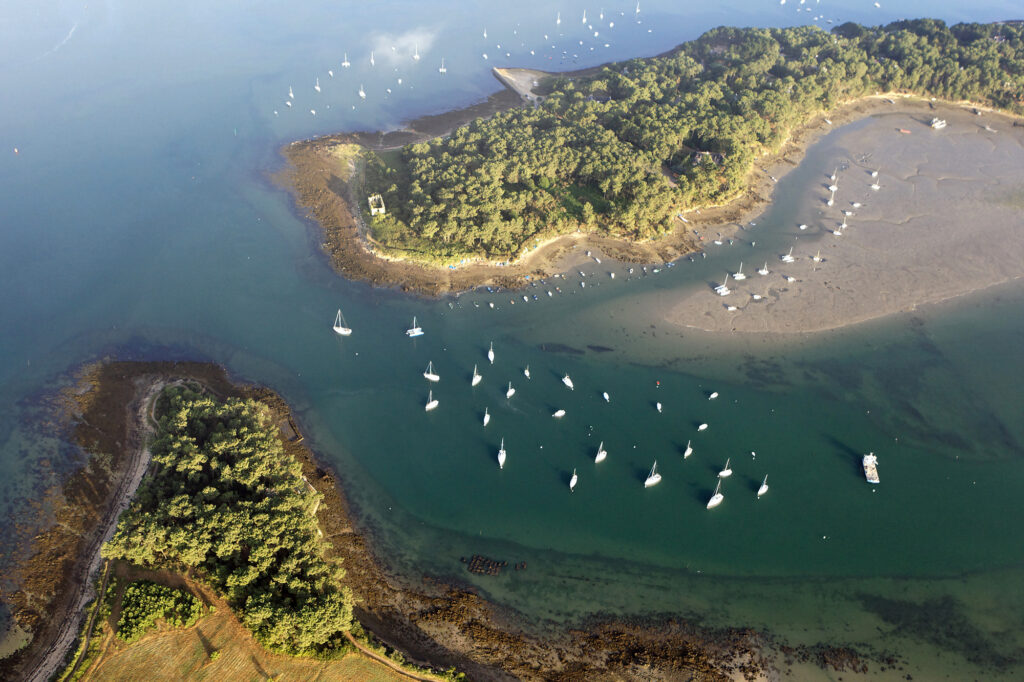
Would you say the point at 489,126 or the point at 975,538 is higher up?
the point at 489,126

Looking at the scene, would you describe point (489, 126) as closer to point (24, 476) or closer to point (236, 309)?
point (236, 309)

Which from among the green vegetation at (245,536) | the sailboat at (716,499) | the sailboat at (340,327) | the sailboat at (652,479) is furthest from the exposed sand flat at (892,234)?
the green vegetation at (245,536)

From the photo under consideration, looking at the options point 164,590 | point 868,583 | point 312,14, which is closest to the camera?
point 164,590

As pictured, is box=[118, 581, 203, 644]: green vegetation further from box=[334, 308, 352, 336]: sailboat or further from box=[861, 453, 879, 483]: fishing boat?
box=[861, 453, 879, 483]: fishing boat

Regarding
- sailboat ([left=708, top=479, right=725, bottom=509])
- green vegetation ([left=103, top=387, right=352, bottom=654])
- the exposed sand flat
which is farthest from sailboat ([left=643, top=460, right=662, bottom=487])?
green vegetation ([left=103, top=387, right=352, bottom=654])

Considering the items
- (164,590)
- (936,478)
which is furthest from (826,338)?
(164,590)

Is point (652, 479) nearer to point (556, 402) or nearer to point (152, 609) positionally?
point (556, 402)

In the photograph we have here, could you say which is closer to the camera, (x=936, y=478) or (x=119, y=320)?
(x=936, y=478)

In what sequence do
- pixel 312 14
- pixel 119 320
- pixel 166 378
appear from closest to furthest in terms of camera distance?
pixel 166 378
pixel 119 320
pixel 312 14
